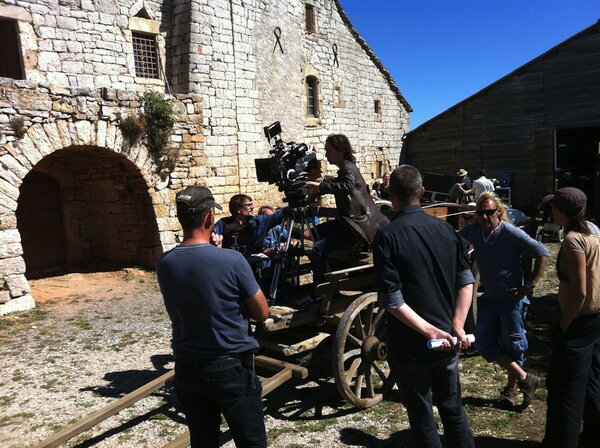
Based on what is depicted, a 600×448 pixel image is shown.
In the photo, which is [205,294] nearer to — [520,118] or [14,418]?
[14,418]

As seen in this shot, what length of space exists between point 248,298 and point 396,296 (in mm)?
743

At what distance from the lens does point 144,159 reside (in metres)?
9.27

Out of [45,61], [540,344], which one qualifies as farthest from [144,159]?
[540,344]

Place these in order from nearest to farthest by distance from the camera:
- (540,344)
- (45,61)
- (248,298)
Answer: (248,298) < (540,344) < (45,61)

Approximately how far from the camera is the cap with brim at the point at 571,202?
2904 millimetres

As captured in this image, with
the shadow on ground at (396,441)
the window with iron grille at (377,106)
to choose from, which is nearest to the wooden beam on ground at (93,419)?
the shadow on ground at (396,441)

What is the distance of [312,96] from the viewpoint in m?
15.9

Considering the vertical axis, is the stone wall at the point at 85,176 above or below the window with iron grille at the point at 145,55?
below

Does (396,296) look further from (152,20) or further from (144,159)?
(152,20)

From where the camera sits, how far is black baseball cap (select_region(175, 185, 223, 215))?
231 centimetres

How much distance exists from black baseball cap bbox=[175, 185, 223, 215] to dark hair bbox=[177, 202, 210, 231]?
0.01 m

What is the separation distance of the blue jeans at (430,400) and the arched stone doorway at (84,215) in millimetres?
8059

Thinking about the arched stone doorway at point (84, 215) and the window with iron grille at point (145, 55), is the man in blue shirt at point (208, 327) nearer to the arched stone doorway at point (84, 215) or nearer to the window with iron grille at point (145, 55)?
the arched stone doorway at point (84, 215)

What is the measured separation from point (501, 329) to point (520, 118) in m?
15.5
